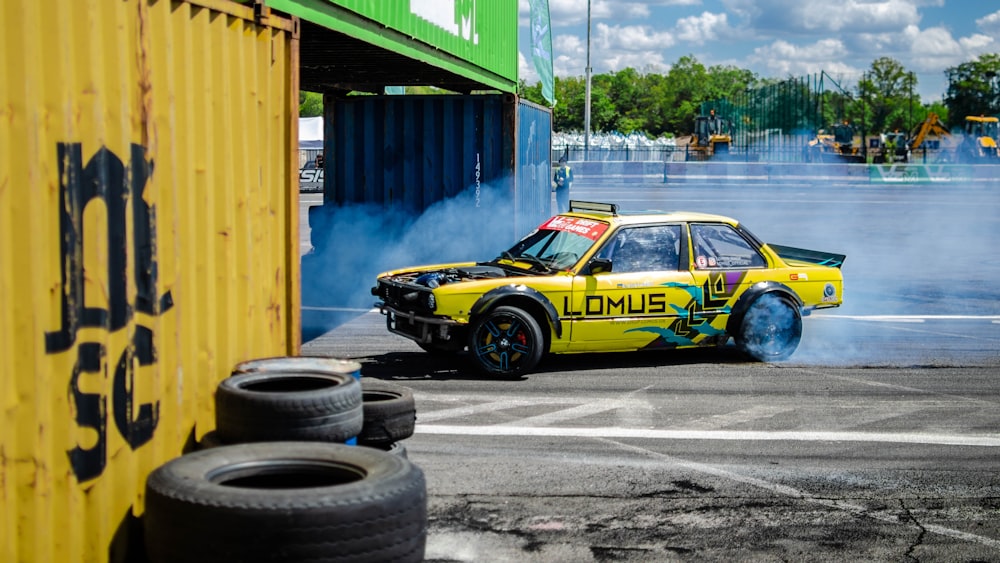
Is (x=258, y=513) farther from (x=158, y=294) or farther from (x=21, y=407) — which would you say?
(x=158, y=294)

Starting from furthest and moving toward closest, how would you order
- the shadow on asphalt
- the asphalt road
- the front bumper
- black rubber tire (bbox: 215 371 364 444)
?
the shadow on asphalt, the front bumper, the asphalt road, black rubber tire (bbox: 215 371 364 444)

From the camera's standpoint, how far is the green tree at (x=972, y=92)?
9011 cm

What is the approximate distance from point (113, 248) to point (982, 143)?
65587 mm

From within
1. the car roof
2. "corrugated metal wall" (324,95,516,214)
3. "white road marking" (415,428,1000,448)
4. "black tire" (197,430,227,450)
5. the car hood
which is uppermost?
"corrugated metal wall" (324,95,516,214)

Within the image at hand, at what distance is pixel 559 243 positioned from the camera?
1033cm

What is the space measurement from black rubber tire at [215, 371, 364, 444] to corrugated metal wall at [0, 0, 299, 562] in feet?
0.83

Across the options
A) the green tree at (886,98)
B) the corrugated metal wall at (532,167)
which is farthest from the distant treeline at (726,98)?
the corrugated metal wall at (532,167)

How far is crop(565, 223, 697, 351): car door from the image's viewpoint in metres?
9.66

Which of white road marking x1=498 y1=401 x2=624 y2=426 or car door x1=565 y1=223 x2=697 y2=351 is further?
car door x1=565 y1=223 x2=697 y2=351

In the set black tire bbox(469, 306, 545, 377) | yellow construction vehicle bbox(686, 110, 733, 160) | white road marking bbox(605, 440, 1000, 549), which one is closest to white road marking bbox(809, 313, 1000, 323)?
black tire bbox(469, 306, 545, 377)

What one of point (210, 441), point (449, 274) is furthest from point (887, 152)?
point (210, 441)

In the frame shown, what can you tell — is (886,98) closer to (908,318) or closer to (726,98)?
(726,98)

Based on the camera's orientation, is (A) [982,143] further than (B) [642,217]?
Yes

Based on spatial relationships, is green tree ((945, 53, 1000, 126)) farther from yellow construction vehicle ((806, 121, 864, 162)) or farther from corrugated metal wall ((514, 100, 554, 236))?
corrugated metal wall ((514, 100, 554, 236))
